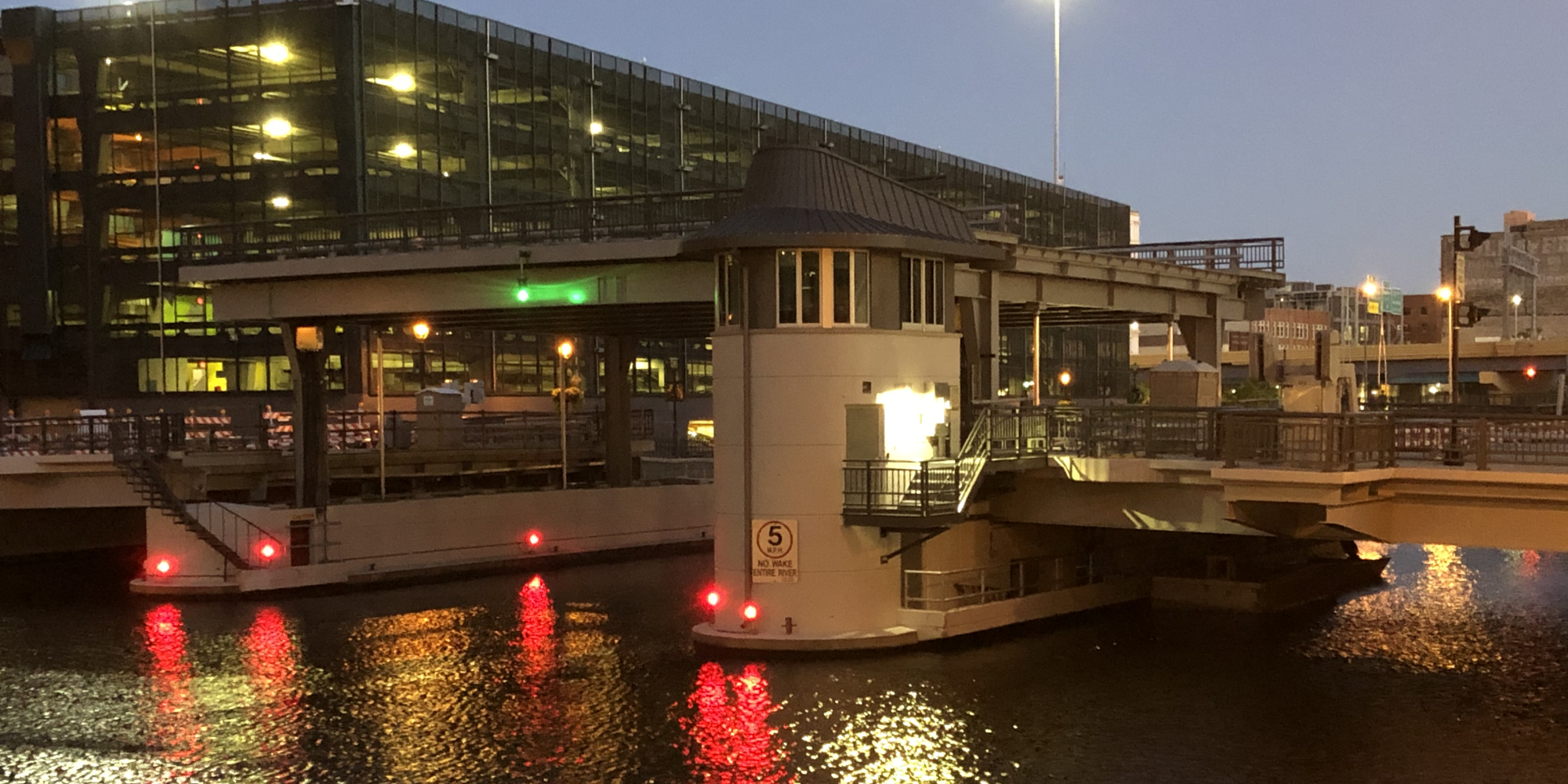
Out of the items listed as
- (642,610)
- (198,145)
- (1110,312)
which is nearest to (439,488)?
(642,610)

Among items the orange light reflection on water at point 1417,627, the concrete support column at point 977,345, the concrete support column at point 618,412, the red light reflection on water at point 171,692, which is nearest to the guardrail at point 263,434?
the concrete support column at point 618,412

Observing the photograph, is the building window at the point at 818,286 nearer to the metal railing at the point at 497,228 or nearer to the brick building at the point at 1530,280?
the metal railing at the point at 497,228

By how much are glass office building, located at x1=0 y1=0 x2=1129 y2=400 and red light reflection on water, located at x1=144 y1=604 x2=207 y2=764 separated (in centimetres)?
3737

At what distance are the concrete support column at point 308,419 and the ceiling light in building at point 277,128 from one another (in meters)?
31.0

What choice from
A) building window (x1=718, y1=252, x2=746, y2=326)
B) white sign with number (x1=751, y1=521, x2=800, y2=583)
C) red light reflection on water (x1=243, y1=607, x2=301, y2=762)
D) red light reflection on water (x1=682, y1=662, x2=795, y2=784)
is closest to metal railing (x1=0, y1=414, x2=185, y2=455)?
red light reflection on water (x1=243, y1=607, x2=301, y2=762)

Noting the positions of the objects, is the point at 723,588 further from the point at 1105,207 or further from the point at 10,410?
the point at 1105,207

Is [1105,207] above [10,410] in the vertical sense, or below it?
above

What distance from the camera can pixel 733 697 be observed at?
29375mm

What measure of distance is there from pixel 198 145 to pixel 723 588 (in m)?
53.2

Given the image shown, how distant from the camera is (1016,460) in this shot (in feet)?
116

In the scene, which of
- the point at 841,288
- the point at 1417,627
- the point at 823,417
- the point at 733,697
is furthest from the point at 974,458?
the point at 1417,627

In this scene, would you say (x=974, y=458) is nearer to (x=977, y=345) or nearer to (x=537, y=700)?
(x=977, y=345)

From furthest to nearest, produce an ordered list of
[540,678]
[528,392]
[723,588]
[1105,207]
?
1. [1105,207]
2. [528,392]
3. [723,588]
4. [540,678]

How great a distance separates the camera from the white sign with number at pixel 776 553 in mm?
33812
